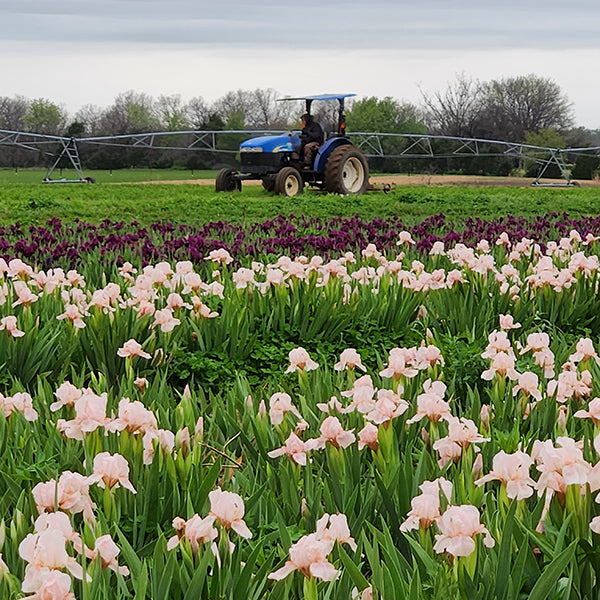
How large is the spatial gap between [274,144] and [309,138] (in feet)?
3.05

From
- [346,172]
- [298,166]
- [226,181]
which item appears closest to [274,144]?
[298,166]

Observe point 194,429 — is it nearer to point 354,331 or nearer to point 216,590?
point 216,590

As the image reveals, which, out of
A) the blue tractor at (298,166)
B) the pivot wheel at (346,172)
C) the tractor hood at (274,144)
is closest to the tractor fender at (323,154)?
the blue tractor at (298,166)

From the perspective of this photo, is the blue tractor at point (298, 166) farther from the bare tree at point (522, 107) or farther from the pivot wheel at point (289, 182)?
the bare tree at point (522, 107)

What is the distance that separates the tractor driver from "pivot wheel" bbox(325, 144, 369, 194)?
0.76 meters

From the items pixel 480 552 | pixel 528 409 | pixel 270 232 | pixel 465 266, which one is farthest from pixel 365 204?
pixel 480 552

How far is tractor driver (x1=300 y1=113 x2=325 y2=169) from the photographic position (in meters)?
21.3

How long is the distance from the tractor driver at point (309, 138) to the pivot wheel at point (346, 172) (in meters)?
0.76

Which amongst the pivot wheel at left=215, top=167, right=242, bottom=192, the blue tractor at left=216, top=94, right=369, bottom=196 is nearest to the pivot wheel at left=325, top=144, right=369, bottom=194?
the blue tractor at left=216, top=94, right=369, bottom=196

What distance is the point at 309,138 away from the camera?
21438 mm

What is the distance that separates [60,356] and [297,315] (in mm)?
1518

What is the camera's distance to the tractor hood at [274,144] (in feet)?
69.4

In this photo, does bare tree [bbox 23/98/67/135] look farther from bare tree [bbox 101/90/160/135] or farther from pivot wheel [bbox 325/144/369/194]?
pivot wheel [bbox 325/144/369/194]

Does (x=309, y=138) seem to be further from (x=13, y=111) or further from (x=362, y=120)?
(x=13, y=111)
